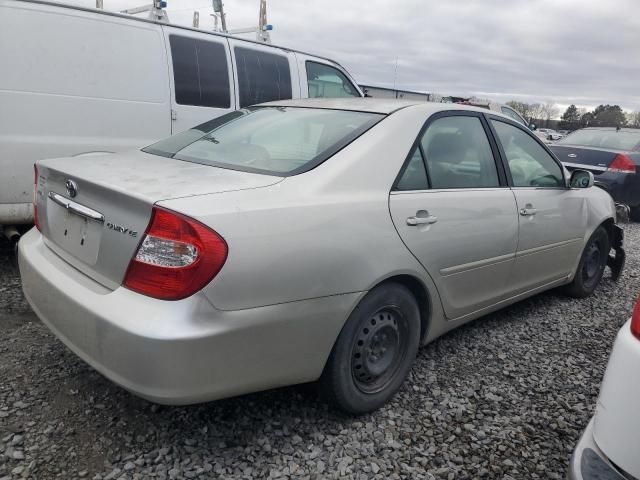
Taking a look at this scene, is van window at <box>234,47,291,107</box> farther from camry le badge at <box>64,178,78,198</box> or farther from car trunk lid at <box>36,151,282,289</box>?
camry le badge at <box>64,178,78,198</box>

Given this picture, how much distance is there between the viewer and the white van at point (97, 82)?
3770 millimetres

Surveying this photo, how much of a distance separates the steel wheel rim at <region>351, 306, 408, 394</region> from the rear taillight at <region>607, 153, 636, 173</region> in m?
6.91

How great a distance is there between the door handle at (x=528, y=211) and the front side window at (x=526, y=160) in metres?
0.15

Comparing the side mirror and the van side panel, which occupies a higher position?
the van side panel

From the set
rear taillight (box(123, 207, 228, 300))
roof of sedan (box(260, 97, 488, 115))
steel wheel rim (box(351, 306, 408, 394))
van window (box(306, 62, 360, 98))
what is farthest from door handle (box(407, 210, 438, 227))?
van window (box(306, 62, 360, 98))

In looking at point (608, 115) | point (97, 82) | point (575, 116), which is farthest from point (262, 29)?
point (575, 116)

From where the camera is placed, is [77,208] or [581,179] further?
[581,179]

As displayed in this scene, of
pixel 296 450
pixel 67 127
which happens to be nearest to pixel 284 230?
pixel 296 450

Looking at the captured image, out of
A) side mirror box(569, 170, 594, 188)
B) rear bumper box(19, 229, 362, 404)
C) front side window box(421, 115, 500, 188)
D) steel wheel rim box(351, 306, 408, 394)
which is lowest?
steel wheel rim box(351, 306, 408, 394)

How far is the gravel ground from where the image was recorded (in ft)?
6.99

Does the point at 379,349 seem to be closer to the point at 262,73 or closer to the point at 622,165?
the point at 262,73

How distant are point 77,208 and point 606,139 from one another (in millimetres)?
8952

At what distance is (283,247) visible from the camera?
1978 millimetres

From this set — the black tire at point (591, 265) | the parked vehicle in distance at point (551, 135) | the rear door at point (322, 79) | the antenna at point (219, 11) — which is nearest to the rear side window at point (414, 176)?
the black tire at point (591, 265)
